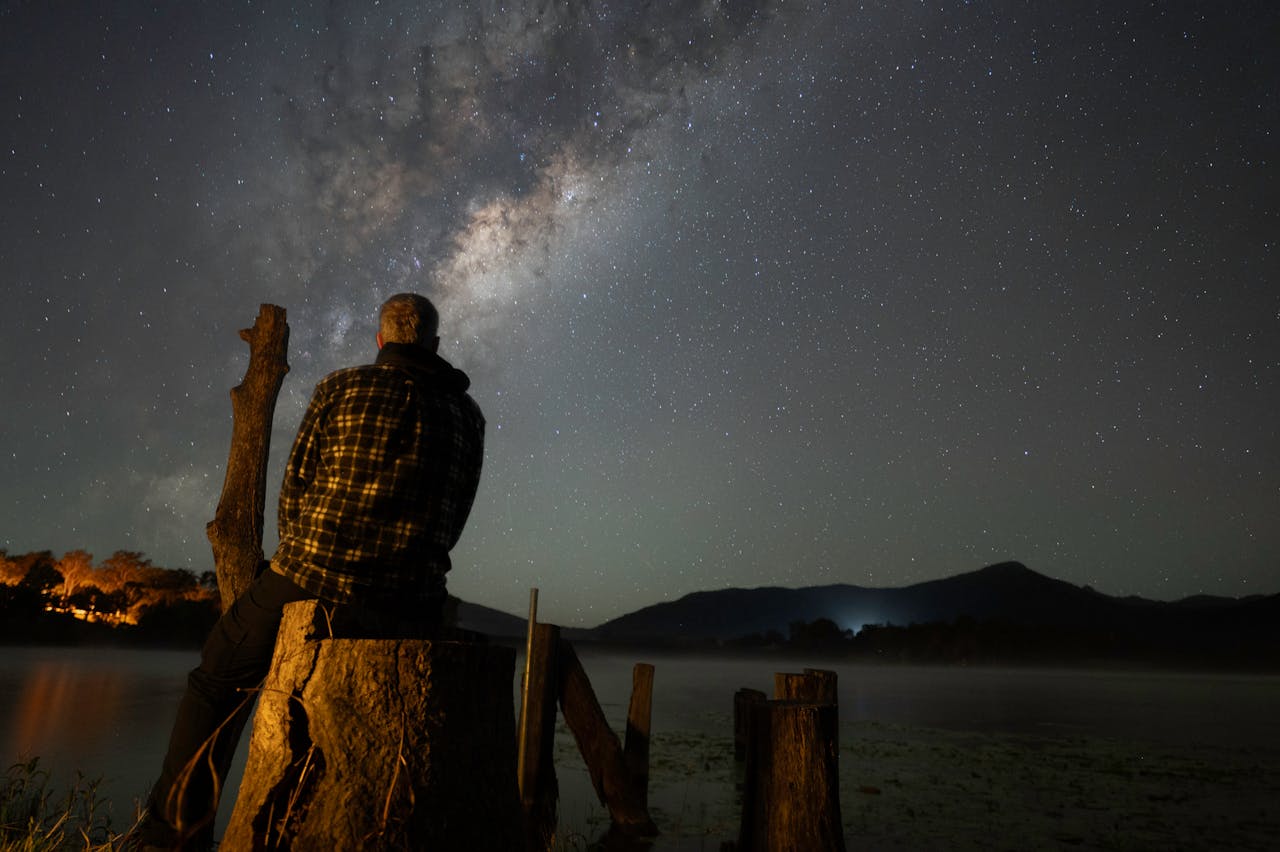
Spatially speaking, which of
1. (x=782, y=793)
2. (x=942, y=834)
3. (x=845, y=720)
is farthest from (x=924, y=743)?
(x=782, y=793)

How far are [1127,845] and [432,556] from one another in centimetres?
803

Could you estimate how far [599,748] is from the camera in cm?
741

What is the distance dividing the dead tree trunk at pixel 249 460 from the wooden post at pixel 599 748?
316 centimetres

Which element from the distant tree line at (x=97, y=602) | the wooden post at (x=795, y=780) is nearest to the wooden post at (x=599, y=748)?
the wooden post at (x=795, y=780)

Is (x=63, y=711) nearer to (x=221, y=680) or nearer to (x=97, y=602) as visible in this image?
(x=221, y=680)

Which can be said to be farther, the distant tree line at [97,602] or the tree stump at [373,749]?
the distant tree line at [97,602]

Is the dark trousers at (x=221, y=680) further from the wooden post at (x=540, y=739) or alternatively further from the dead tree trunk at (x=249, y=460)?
the wooden post at (x=540, y=739)

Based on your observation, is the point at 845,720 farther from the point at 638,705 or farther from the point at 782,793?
the point at 782,793

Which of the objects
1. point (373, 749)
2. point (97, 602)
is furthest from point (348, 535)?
point (97, 602)

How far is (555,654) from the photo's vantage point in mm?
7066

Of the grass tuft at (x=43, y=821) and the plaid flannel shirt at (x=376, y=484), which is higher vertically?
the plaid flannel shirt at (x=376, y=484)

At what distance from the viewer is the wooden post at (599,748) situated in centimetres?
732

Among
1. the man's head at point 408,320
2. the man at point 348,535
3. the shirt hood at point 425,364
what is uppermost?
the man's head at point 408,320

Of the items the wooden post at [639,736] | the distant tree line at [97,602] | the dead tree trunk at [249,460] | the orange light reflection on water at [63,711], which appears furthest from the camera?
the distant tree line at [97,602]
